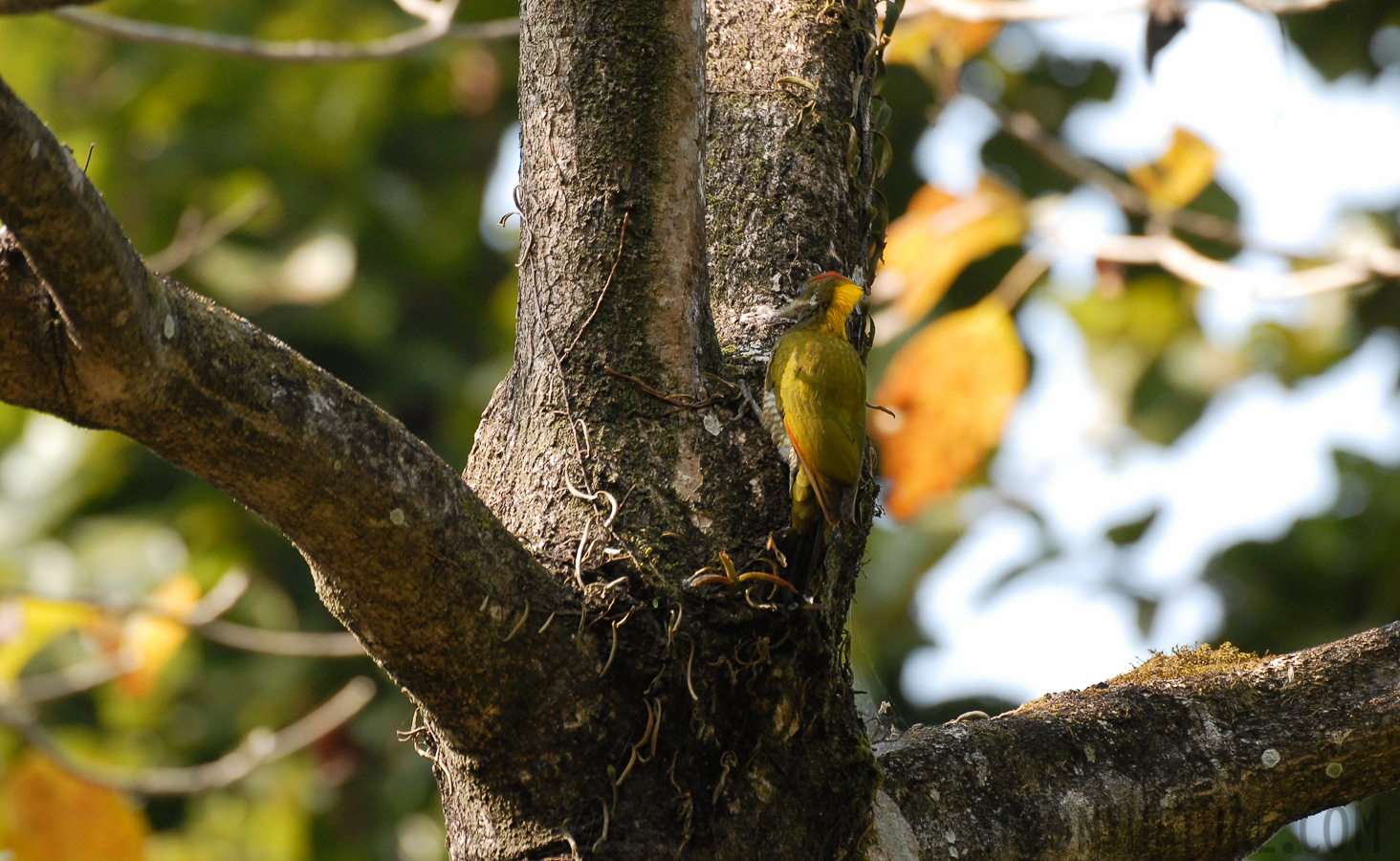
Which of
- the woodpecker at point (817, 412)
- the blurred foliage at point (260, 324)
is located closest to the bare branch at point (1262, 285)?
the woodpecker at point (817, 412)

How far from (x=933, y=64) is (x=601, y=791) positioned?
4253 millimetres

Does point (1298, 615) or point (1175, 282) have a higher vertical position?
point (1175, 282)

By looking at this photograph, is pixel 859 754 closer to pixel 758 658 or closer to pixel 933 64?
pixel 758 658

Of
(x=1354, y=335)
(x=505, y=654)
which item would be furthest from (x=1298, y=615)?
(x=505, y=654)

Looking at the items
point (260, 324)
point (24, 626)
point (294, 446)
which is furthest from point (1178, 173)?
point (260, 324)

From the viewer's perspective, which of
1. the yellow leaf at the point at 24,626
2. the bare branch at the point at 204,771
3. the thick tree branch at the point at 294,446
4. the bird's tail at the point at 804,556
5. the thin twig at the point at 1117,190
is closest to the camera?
the thick tree branch at the point at 294,446

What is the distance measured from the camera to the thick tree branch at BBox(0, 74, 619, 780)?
1406mm

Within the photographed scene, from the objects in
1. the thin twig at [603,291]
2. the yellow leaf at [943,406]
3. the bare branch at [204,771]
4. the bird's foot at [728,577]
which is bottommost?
the bird's foot at [728,577]

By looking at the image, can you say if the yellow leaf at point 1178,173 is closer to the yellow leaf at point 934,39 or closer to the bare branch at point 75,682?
the yellow leaf at point 934,39

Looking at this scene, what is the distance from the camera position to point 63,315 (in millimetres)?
1435

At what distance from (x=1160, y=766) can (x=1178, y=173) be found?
3.74 metres

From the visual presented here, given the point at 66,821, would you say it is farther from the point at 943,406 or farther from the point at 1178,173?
the point at 1178,173

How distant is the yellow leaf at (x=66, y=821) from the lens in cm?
538

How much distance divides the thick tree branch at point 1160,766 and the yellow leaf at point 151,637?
4.02 metres
